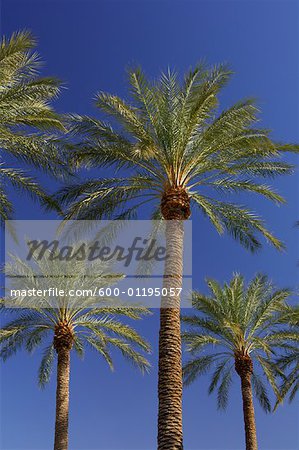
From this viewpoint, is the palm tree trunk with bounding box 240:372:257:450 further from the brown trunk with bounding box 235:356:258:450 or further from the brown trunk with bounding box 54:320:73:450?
the brown trunk with bounding box 54:320:73:450

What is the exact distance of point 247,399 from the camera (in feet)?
72.1

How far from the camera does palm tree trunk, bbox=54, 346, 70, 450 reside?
19578mm

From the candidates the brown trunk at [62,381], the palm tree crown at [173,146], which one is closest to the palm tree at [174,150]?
the palm tree crown at [173,146]

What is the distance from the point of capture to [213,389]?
2606 cm

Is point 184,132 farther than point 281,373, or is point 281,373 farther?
point 281,373

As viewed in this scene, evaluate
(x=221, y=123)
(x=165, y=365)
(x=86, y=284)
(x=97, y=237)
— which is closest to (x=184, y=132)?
(x=221, y=123)

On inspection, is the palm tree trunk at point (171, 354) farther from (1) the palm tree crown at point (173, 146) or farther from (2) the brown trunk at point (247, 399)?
(2) the brown trunk at point (247, 399)

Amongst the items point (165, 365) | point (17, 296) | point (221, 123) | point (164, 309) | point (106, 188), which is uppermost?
point (221, 123)

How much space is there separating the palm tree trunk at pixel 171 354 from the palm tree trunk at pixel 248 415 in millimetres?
8727

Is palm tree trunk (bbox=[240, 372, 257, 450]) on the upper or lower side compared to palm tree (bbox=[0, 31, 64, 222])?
lower

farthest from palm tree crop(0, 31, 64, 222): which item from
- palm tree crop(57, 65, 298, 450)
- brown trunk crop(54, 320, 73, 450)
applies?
brown trunk crop(54, 320, 73, 450)

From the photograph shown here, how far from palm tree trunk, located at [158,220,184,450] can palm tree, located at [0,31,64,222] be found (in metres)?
3.79

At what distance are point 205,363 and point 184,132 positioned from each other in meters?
11.7

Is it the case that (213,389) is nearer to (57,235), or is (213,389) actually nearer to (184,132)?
(57,235)
